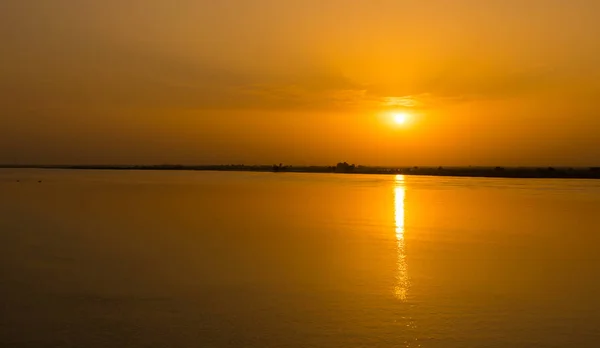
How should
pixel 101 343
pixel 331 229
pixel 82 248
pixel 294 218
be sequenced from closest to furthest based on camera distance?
pixel 101 343, pixel 82 248, pixel 331 229, pixel 294 218

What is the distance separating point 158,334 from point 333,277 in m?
5.05

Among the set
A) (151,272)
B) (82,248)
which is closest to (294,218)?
(82,248)

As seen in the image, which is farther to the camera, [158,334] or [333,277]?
[333,277]

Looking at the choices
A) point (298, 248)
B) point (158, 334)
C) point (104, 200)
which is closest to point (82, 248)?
point (298, 248)

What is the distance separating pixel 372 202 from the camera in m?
33.4

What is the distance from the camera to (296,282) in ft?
40.0

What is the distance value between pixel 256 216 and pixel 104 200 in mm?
11825

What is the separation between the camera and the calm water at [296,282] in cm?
877

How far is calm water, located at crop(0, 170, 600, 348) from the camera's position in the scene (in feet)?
28.8

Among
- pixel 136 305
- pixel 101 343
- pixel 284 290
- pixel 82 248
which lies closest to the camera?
pixel 101 343

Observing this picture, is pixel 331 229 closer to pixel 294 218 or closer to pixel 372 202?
pixel 294 218

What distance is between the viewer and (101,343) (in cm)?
811

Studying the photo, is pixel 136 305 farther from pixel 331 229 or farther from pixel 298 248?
pixel 331 229

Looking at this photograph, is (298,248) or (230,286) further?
(298,248)
